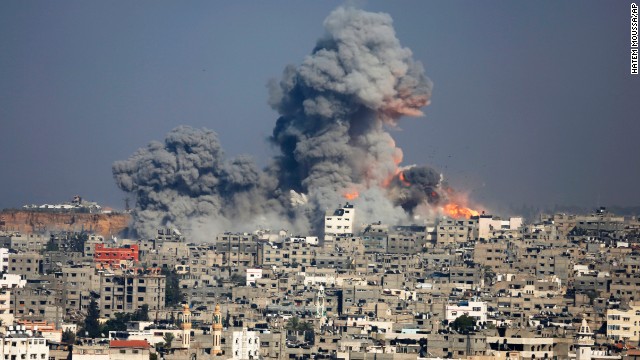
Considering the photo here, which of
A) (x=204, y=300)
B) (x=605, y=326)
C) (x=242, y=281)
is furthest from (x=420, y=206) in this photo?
(x=605, y=326)

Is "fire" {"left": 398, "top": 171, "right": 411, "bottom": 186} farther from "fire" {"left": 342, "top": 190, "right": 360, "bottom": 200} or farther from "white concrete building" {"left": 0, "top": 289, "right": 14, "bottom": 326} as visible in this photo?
"white concrete building" {"left": 0, "top": 289, "right": 14, "bottom": 326}

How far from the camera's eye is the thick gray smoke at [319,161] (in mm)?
141875

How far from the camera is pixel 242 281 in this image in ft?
383

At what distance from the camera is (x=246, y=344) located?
277ft

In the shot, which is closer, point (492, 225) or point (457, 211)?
point (492, 225)

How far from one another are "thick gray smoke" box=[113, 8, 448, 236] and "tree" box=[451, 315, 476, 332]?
4566 cm

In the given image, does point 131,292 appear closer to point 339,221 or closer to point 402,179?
point 339,221

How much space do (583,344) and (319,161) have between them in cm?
6127

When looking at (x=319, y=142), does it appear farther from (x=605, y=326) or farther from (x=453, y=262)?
(x=605, y=326)

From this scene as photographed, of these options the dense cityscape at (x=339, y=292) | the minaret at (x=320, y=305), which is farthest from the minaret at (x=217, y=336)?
the minaret at (x=320, y=305)

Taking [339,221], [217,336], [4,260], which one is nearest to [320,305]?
[4,260]

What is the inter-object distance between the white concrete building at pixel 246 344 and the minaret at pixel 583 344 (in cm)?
1023

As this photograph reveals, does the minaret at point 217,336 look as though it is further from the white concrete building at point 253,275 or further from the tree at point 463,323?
the white concrete building at point 253,275

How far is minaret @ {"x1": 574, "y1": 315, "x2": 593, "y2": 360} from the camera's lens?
80.2 m
